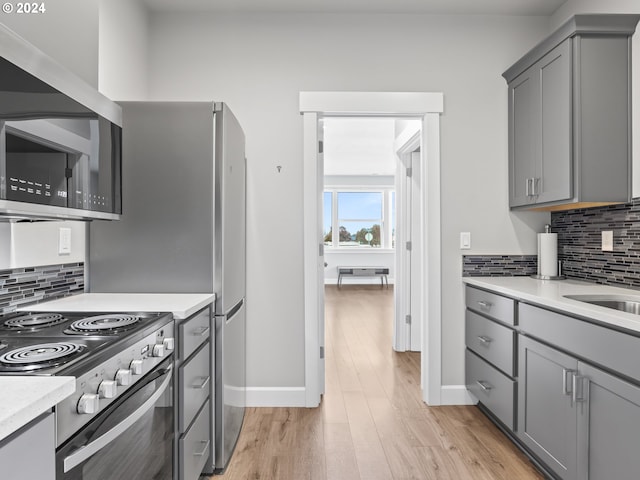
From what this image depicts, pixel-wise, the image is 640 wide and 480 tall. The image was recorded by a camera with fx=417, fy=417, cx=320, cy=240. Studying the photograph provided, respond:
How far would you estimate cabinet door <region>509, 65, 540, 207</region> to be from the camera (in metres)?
2.54

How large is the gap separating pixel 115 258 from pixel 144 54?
1.53 meters

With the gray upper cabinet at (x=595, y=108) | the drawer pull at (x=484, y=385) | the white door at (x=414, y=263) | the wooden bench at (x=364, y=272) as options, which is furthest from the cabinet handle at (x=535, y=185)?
the wooden bench at (x=364, y=272)

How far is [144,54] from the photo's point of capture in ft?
9.01

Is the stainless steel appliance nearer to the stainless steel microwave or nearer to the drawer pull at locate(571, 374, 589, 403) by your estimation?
the stainless steel microwave

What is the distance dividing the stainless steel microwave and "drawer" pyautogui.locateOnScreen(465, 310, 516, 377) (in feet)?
6.64

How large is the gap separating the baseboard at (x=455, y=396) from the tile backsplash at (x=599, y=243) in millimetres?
1048

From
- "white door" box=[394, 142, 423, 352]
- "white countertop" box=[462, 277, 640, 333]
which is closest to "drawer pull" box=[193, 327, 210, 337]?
"white countertop" box=[462, 277, 640, 333]

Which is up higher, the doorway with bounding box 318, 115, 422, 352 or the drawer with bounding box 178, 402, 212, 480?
the doorway with bounding box 318, 115, 422, 352

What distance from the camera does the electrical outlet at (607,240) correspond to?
93.1 inches

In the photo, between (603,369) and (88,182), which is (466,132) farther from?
(88,182)

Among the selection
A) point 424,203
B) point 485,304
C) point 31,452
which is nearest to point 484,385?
point 485,304

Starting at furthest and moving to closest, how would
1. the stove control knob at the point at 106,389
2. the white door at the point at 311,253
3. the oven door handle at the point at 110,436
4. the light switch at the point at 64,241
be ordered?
the white door at the point at 311,253
the light switch at the point at 64,241
the stove control knob at the point at 106,389
the oven door handle at the point at 110,436

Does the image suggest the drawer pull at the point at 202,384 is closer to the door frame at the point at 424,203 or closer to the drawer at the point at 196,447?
the drawer at the point at 196,447

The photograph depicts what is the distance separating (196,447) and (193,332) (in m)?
0.49
